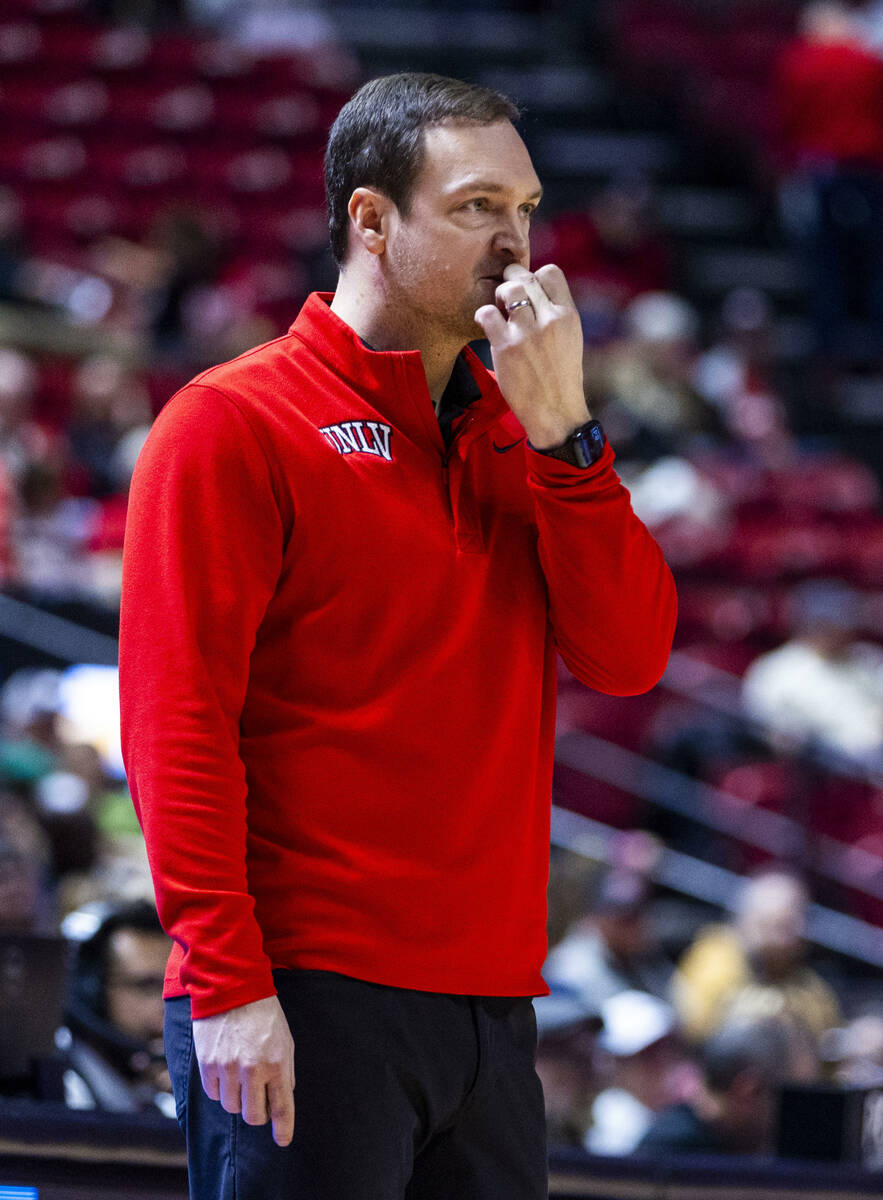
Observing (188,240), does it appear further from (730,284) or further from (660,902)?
(660,902)

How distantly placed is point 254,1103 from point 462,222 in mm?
883

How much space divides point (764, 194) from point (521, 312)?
31.3 ft

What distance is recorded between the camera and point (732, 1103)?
145 inches

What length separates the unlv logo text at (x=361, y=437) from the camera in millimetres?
1848

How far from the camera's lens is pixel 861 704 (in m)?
6.84

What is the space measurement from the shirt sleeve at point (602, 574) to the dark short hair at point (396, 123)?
1.06ft

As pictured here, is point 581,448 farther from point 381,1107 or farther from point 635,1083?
point 635,1083

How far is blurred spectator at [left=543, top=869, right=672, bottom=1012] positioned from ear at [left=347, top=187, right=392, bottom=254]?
3.44m

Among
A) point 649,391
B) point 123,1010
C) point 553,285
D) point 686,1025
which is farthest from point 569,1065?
point 649,391

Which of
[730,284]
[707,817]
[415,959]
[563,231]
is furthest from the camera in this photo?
[730,284]

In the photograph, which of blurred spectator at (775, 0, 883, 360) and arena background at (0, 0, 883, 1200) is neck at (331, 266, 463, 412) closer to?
arena background at (0, 0, 883, 1200)

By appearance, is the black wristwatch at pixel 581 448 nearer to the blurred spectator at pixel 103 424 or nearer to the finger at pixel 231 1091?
the finger at pixel 231 1091

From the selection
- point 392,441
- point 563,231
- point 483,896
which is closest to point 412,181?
point 392,441

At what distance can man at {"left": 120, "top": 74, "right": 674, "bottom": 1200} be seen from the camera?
1.70 metres
